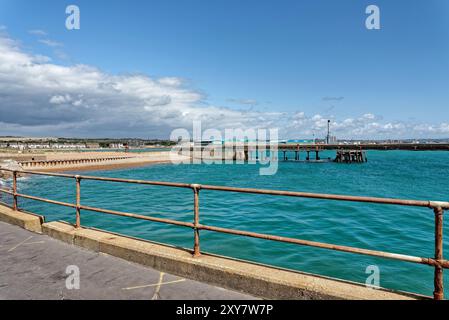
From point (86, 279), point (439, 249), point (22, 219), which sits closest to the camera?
point (439, 249)

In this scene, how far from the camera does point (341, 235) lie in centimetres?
1184

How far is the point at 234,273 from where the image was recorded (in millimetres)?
3662

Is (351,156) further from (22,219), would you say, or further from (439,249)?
(439,249)

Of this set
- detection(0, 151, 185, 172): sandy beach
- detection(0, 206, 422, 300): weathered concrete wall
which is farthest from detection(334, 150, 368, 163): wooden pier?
detection(0, 206, 422, 300): weathered concrete wall

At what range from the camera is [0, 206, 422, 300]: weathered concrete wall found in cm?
327

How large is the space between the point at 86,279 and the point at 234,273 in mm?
1877

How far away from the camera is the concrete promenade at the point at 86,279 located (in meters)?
3.49

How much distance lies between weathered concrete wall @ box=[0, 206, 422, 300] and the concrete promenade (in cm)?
10

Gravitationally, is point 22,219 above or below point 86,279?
above

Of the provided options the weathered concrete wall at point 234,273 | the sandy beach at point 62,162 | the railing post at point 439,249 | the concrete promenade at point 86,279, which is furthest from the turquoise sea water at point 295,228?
the sandy beach at point 62,162

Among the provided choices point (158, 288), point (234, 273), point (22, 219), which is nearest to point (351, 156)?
point (22, 219)

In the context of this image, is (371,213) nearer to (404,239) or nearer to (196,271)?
(404,239)

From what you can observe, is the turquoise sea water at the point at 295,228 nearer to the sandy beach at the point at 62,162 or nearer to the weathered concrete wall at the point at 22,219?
the weathered concrete wall at the point at 22,219
